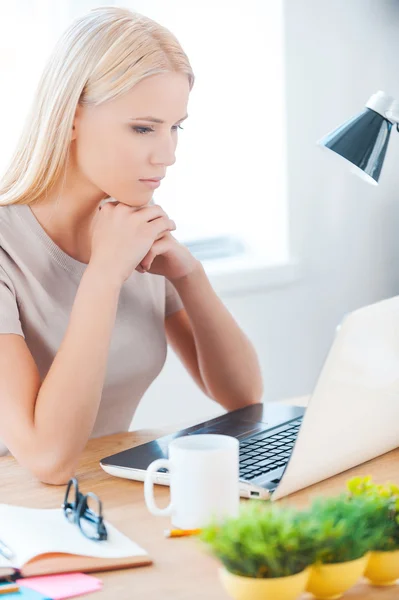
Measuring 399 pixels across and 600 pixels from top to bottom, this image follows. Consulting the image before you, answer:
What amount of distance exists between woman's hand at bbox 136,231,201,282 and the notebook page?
1.91ft

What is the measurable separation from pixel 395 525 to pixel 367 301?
239cm

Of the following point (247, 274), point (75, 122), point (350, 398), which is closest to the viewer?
point (350, 398)

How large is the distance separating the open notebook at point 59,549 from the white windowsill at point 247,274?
167 cm

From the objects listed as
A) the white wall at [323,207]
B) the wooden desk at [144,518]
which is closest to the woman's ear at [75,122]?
the wooden desk at [144,518]

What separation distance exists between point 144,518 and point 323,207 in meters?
2.04

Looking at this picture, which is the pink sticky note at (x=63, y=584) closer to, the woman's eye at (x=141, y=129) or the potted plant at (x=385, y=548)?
the potted plant at (x=385, y=548)

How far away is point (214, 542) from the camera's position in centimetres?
72

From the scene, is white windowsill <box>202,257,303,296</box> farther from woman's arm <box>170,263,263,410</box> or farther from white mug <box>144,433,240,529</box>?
white mug <box>144,433,240,529</box>

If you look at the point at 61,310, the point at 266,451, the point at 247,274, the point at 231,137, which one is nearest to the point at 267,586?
the point at 266,451

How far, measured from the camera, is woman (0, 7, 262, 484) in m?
1.27

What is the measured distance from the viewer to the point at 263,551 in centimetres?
70

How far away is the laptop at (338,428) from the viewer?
979mm

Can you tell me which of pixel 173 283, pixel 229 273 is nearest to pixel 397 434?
pixel 173 283

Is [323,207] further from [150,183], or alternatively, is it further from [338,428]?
[338,428]
